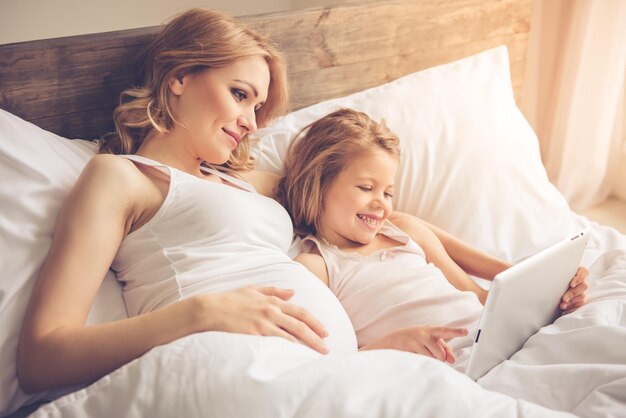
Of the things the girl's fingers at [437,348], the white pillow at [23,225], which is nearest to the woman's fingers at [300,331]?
the girl's fingers at [437,348]

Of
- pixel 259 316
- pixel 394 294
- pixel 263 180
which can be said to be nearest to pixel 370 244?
pixel 394 294

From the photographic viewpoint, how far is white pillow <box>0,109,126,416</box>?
40.1 inches

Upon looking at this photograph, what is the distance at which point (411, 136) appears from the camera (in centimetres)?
169

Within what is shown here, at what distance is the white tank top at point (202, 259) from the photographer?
3.67ft

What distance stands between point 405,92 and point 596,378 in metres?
0.97

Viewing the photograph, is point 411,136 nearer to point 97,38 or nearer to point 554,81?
point 97,38

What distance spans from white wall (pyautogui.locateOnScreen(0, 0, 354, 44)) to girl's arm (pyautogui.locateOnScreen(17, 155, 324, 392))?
136 centimetres

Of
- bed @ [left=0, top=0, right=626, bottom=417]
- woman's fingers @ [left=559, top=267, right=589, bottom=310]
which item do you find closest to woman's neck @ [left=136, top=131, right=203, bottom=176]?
bed @ [left=0, top=0, right=626, bottom=417]

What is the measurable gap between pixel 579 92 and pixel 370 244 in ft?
3.83

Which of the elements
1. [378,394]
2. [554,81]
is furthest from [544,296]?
[554,81]

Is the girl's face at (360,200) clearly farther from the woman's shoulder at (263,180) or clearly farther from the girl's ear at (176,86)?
the girl's ear at (176,86)

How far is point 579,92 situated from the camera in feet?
7.23

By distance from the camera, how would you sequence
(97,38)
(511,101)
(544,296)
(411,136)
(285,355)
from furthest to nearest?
(511,101), (411,136), (97,38), (544,296), (285,355)

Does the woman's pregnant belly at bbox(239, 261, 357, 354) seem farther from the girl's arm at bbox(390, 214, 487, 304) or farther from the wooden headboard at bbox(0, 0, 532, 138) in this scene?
the wooden headboard at bbox(0, 0, 532, 138)
